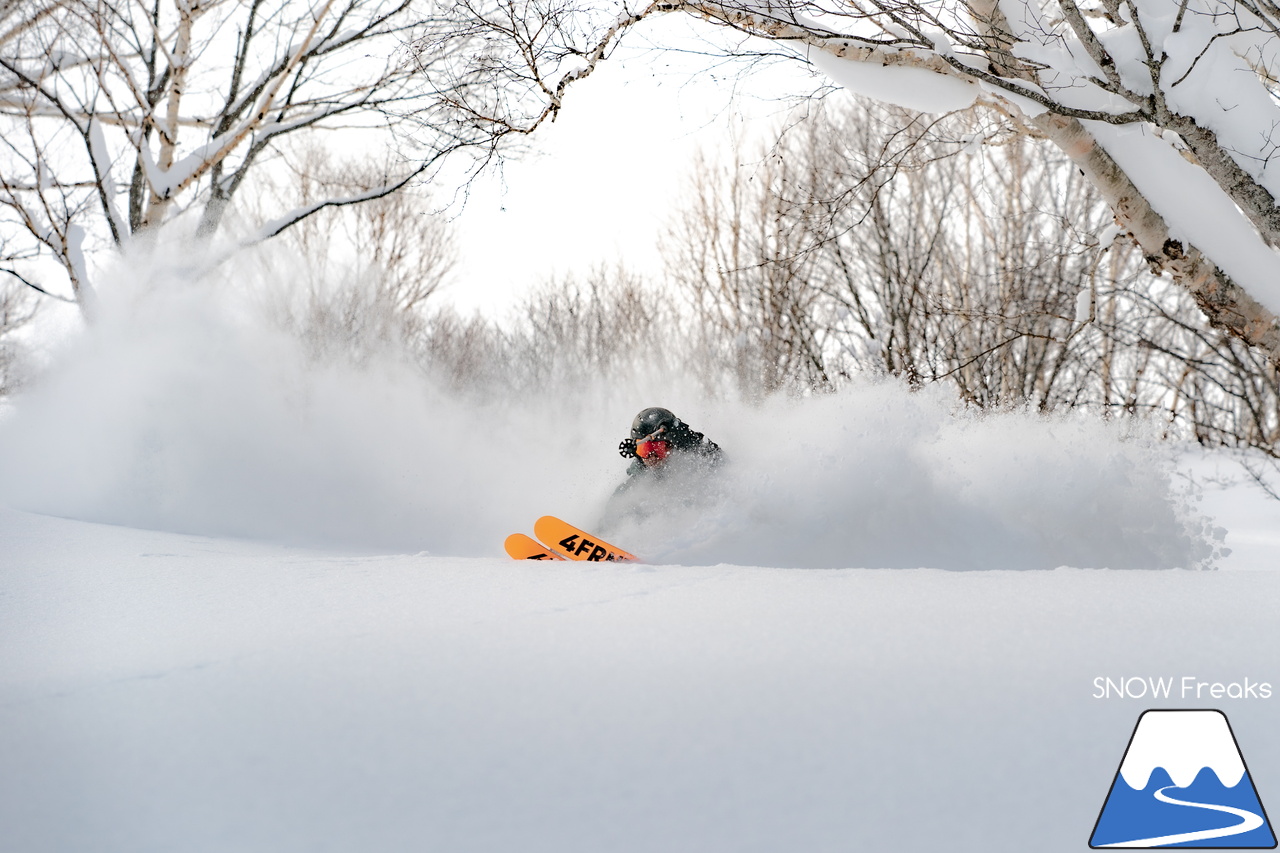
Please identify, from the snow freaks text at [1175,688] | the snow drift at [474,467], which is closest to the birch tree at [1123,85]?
the snow drift at [474,467]

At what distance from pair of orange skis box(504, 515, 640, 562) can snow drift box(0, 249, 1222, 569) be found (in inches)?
11.3

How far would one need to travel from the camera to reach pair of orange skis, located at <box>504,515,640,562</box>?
17.0 feet

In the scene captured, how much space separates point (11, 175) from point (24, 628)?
9.51 meters

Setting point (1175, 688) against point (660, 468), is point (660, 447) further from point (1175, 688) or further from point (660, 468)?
point (1175, 688)

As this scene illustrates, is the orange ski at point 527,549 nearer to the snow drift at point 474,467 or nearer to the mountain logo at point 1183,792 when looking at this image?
the snow drift at point 474,467

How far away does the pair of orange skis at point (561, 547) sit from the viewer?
5.18 meters

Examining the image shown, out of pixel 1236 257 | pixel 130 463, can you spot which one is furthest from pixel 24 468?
pixel 1236 257

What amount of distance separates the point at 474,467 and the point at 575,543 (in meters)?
4.24

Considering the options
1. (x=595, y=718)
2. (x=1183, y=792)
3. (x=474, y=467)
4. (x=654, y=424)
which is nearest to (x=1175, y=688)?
(x=1183, y=792)

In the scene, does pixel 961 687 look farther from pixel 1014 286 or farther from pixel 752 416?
pixel 1014 286

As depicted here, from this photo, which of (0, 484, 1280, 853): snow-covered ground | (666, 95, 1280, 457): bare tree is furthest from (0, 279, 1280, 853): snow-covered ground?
(666, 95, 1280, 457): bare tree

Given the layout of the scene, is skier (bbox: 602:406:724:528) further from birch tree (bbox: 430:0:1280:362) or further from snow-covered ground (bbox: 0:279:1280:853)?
birch tree (bbox: 430:0:1280:362)

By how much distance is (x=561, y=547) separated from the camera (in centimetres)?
526

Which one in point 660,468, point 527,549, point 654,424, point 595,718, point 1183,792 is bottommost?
point 1183,792
